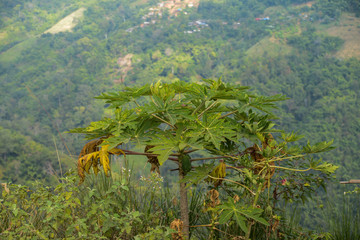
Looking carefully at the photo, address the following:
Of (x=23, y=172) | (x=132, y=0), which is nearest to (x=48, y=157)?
(x=23, y=172)

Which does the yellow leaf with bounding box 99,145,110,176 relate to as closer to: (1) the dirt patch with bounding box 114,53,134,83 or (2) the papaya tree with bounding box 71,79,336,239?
(2) the papaya tree with bounding box 71,79,336,239

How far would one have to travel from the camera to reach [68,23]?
4941 cm

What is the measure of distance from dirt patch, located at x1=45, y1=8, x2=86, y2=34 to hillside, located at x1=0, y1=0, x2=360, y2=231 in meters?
0.17

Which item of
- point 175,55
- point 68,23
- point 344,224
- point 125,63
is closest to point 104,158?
point 344,224

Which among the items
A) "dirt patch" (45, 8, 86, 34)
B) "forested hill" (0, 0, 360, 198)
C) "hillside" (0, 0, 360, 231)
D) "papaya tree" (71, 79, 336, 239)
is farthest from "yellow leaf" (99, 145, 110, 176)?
"dirt patch" (45, 8, 86, 34)

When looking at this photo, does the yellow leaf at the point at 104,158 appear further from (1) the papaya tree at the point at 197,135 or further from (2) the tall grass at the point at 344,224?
(2) the tall grass at the point at 344,224

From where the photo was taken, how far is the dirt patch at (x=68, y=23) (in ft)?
157

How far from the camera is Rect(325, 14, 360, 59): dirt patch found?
36.3 meters

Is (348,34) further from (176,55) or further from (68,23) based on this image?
(68,23)

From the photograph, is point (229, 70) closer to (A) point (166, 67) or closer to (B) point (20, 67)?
(A) point (166, 67)

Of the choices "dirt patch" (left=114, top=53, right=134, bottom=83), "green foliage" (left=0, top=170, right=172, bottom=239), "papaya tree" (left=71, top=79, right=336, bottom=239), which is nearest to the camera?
"papaya tree" (left=71, top=79, right=336, bottom=239)

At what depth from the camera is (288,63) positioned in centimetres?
3775

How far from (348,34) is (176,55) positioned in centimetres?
2110

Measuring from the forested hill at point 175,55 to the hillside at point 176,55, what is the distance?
0.14 m
